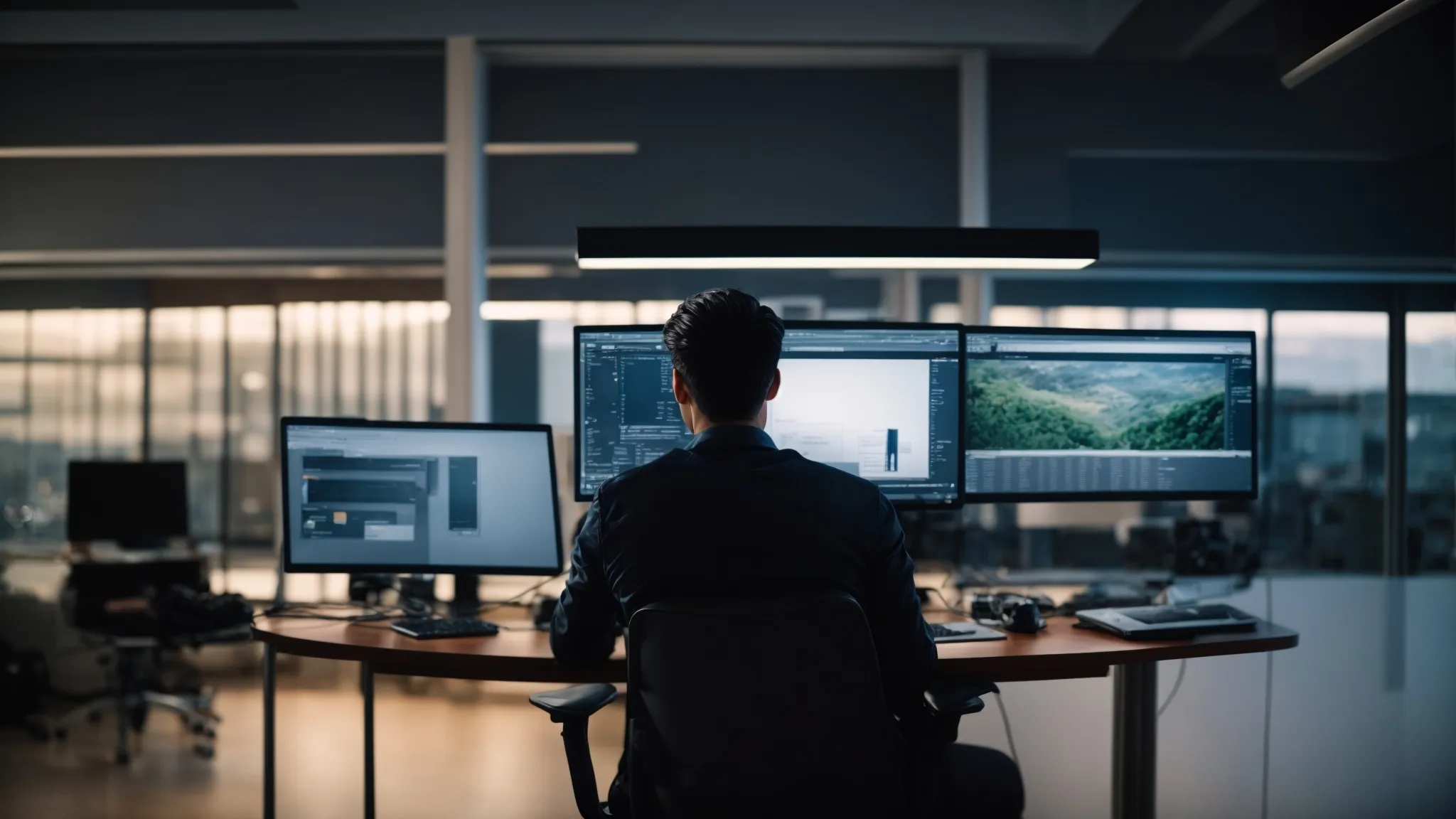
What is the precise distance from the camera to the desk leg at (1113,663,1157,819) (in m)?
2.04

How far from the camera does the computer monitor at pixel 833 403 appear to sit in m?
2.05

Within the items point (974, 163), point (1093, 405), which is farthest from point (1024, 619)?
point (974, 163)

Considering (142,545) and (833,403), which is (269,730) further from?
(142,545)

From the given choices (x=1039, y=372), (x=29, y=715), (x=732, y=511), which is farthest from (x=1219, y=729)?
(x=29, y=715)

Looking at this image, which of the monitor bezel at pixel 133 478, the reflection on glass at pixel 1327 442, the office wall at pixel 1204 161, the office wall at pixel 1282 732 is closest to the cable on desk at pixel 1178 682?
the office wall at pixel 1282 732

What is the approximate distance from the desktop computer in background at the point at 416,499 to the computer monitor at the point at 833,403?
0.14 meters

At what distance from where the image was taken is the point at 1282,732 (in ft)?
9.47

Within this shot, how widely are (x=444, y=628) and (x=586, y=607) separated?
661 millimetres

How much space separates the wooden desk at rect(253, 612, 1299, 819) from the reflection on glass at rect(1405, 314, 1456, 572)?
1759mm

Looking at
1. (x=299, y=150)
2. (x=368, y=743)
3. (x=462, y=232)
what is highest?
(x=299, y=150)

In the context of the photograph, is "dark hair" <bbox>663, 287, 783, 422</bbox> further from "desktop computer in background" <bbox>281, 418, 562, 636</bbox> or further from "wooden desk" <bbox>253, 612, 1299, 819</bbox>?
"desktop computer in background" <bbox>281, 418, 562, 636</bbox>

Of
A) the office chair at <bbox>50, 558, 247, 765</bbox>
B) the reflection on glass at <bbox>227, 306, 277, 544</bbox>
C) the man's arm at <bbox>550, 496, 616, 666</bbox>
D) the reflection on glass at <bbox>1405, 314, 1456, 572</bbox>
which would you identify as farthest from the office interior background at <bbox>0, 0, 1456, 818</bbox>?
the man's arm at <bbox>550, 496, 616, 666</bbox>

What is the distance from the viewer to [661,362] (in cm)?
205

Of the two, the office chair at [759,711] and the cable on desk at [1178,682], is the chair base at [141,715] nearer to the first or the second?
the office chair at [759,711]
